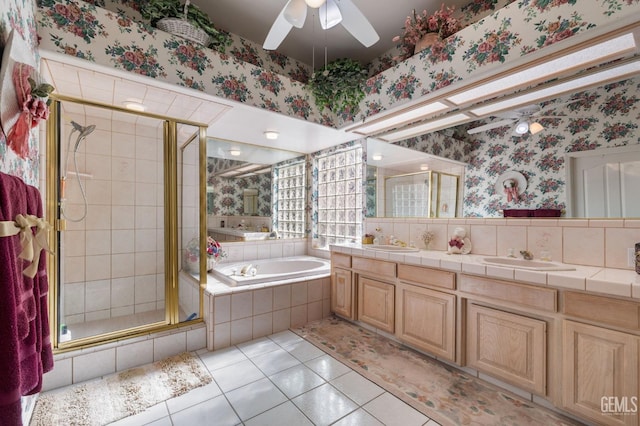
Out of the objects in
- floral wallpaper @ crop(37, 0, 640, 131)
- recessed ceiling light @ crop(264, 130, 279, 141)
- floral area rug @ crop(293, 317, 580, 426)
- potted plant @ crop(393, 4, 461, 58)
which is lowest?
floral area rug @ crop(293, 317, 580, 426)

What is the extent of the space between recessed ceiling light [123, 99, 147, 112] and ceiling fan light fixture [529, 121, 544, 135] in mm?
3039

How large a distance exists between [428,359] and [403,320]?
0.33 m

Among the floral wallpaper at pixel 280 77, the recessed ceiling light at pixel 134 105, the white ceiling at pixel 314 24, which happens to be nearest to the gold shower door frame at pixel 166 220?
the recessed ceiling light at pixel 134 105

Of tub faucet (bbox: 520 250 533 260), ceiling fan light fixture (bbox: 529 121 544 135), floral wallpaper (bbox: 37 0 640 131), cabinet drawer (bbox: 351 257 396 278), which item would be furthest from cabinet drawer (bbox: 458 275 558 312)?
floral wallpaper (bbox: 37 0 640 131)

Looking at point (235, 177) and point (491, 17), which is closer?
point (491, 17)

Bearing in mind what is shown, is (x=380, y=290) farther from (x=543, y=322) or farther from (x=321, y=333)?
(x=543, y=322)

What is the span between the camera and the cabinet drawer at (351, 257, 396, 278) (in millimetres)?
2484

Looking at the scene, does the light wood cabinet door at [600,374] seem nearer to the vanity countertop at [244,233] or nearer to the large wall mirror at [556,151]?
the large wall mirror at [556,151]

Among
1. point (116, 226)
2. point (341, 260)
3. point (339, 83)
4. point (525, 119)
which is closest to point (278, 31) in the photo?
point (339, 83)

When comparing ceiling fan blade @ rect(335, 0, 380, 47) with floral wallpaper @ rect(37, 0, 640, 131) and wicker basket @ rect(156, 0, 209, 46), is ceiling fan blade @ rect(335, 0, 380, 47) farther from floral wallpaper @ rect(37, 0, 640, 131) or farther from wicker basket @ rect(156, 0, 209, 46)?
wicker basket @ rect(156, 0, 209, 46)

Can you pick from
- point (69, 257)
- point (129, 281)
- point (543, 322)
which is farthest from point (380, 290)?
point (69, 257)

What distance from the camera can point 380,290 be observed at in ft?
8.46

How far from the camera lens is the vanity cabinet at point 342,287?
9.41 ft

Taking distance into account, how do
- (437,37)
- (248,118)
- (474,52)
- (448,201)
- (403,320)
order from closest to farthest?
(474,52) < (437,37) < (403,320) < (448,201) < (248,118)
